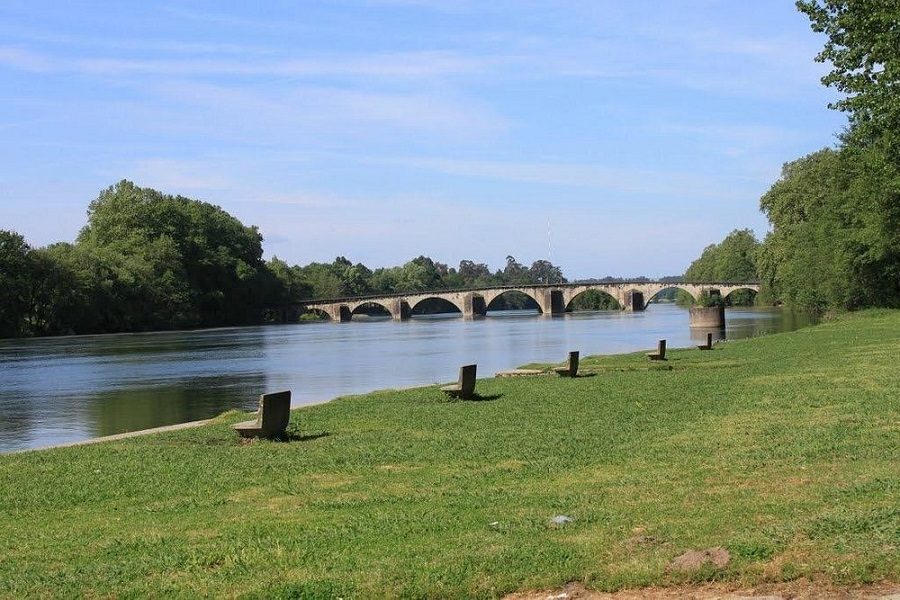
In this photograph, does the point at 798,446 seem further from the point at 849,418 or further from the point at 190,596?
the point at 190,596

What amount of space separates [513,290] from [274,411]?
157161mm

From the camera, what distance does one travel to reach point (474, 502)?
36.5 ft

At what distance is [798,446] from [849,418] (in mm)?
2597

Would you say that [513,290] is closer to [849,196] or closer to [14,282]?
[14,282]

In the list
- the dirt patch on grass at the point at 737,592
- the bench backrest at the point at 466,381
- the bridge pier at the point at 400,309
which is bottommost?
the dirt patch on grass at the point at 737,592

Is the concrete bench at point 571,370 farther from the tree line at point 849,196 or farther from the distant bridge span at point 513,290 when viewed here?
the distant bridge span at point 513,290

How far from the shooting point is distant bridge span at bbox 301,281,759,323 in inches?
6565

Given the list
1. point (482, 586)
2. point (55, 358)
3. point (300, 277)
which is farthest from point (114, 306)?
point (482, 586)

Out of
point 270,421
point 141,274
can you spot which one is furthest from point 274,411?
point 141,274

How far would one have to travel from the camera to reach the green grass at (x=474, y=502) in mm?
8297

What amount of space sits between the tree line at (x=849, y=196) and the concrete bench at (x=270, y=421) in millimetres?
21673

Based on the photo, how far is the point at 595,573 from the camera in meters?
8.11

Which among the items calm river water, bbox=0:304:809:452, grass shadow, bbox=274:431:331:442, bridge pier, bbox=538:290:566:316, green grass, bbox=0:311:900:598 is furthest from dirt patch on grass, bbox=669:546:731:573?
bridge pier, bbox=538:290:566:316

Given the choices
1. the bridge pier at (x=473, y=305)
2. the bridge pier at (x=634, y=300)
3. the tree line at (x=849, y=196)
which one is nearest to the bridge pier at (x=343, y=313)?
the bridge pier at (x=473, y=305)
